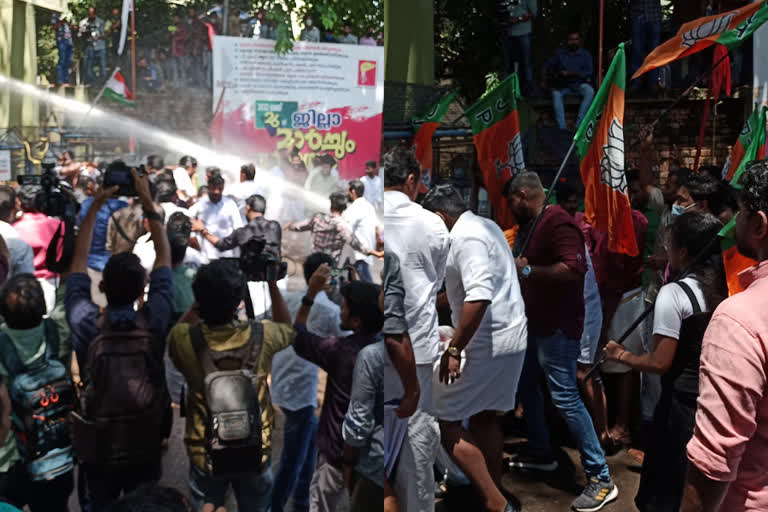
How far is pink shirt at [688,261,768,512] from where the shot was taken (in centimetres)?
197

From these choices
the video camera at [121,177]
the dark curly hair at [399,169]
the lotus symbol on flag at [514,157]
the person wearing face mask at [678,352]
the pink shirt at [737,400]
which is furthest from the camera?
the lotus symbol on flag at [514,157]

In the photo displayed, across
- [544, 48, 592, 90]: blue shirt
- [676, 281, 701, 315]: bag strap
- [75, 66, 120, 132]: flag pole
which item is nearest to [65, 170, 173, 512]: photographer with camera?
[75, 66, 120, 132]: flag pole

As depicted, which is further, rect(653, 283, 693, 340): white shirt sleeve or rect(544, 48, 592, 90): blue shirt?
rect(544, 48, 592, 90): blue shirt

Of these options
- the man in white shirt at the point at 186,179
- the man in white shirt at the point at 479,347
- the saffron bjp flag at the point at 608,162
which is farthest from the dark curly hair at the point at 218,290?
the saffron bjp flag at the point at 608,162

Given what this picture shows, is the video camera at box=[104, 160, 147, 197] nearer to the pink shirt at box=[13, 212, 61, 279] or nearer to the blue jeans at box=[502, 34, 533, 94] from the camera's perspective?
the pink shirt at box=[13, 212, 61, 279]

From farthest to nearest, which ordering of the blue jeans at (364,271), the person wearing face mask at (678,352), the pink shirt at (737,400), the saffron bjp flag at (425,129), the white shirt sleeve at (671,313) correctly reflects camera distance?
1. the saffron bjp flag at (425,129)
2. the white shirt sleeve at (671,313)
3. the person wearing face mask at (678,352)
4. the blue jeans at (364,271)
5. the pink shirt at (737,400)

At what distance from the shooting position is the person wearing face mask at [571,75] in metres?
11.0

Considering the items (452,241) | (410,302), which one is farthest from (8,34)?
(452,241)

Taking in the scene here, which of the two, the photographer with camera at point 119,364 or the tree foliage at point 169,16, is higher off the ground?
the tree foliage at point 169,16

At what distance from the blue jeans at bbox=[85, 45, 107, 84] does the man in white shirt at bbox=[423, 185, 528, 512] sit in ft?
6.92

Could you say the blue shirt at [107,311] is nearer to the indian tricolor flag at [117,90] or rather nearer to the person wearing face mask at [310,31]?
the indian tricolor flag at [117,90]

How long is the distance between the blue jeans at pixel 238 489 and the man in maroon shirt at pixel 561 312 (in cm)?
229

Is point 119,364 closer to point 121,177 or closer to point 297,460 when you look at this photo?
point 121,177

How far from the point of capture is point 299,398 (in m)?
2.80
